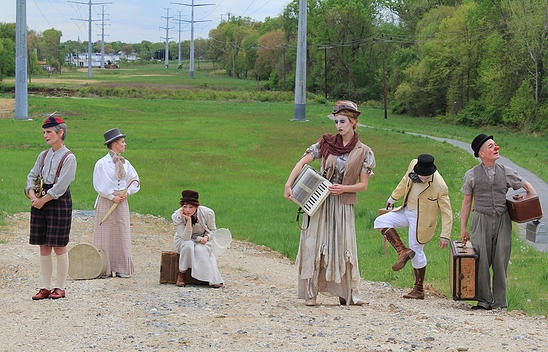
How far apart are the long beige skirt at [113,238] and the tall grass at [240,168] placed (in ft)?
12.3

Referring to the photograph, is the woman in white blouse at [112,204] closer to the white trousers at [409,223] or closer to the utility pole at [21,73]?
the white trousers at [409,223]

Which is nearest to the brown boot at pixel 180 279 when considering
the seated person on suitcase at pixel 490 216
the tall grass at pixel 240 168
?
the tall grass at pixel 240 168

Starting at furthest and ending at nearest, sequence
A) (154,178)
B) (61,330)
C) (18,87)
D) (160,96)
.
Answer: (160,96) → (18,87) → (154,178) → (61,330)

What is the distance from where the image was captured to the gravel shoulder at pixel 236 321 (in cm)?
763

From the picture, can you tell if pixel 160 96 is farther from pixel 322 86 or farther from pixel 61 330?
pixel 61 330

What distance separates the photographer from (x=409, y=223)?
1070cm

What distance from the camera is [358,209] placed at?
856 inches

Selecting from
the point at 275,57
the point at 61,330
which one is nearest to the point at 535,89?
the point at 61,330

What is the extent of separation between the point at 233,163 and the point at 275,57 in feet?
364

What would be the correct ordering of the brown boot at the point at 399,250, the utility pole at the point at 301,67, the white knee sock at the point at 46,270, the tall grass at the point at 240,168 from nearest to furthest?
the white knee sock at the point at 46,270, the brown boot at the point at 399,250, the tall grass at the point at 240,168, the utility pole at the point at 301,67

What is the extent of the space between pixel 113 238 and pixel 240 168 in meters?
19.8

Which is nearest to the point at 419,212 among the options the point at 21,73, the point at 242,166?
the point at 242,166

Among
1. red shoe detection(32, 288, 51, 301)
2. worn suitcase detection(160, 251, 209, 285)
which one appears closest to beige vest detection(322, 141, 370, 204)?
worn suitcase detection(160, 251, 209, 285)

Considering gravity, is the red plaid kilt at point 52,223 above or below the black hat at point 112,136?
below
